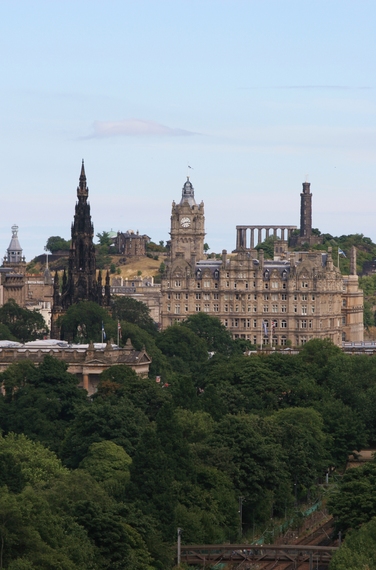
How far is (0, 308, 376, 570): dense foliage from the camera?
108m

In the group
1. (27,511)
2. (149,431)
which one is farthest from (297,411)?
(27,511)

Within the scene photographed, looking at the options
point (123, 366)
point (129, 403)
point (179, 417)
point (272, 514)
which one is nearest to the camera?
point (272, 514)

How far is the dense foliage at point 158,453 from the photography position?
107625mm

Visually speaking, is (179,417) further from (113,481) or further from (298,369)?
(298,369)

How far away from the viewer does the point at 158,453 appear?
123m

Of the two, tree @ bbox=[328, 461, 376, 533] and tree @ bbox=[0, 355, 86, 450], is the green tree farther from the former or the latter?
tree @ bbox=[0, 355, 86, 450]

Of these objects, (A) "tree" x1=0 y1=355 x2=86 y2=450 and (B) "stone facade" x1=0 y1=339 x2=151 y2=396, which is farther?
(B) "stone facade" x1=0 y1=339 x2=151 y2=396

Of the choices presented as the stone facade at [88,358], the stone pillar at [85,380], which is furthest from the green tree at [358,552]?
the stone pillar at [85,380]

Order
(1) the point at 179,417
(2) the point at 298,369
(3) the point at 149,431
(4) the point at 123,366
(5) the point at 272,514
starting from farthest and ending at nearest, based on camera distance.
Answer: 1. (2) the point at 298,369
2. (4) the point at 123,366
3. (1) the point at 179,417
4. (5) the point at 272,514
5. (3) the point at 149,431

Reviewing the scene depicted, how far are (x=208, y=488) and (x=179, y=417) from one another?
1611 cm

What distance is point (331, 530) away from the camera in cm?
13262

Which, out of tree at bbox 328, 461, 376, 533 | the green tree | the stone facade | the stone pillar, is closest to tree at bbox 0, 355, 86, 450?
the stone pillar

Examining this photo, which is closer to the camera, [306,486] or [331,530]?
[331,530]

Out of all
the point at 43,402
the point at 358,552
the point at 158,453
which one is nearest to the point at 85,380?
the point at 43,402
